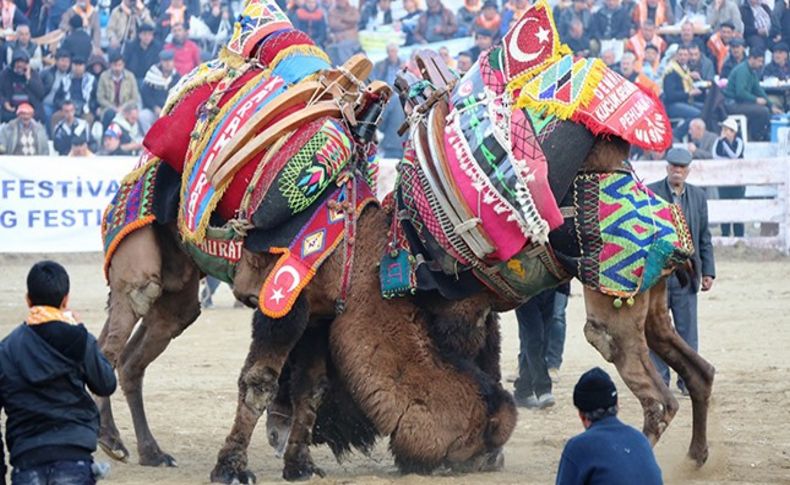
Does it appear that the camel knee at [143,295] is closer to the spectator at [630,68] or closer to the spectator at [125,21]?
the spectator at [630,68]

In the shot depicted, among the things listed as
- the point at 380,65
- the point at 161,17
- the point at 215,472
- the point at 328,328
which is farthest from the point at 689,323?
the point at 161,17

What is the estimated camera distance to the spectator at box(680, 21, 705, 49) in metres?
22.2

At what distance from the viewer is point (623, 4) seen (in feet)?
75.3

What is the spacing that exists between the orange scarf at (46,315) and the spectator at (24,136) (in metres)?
14.5

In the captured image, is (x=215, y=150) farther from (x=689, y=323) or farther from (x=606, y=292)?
(x=689, y=323)

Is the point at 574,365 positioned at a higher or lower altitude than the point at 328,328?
lower

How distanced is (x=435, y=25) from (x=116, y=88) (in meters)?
5.29

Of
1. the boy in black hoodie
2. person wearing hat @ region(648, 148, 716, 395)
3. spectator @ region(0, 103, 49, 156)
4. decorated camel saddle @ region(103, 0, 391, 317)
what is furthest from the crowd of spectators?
the boy in black hoodie

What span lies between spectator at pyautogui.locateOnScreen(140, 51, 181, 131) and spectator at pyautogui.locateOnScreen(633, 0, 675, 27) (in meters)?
7.21

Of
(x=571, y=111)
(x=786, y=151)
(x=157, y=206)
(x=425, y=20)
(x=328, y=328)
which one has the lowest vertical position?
(x=786, y=151)

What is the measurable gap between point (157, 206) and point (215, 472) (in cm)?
163

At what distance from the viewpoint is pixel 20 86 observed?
69.4 feet

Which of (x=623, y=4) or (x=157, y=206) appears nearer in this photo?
(x=157, y=206)

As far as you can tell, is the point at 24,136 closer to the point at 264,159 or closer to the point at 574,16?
the point at 574,16
